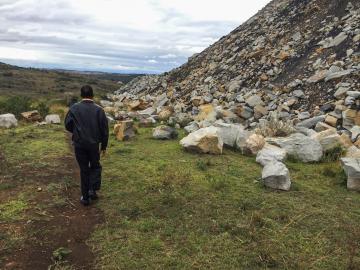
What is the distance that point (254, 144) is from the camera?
1177 cm

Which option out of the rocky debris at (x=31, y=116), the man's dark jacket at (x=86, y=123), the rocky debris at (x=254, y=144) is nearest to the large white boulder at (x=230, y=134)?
the rocky debris at (x=254, y=144)

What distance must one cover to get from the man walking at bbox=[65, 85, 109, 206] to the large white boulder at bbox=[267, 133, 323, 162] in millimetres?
5171

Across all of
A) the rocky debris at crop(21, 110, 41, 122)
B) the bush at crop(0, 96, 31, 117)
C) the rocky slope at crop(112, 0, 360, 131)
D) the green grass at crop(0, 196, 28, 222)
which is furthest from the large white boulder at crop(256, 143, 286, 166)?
the bush at crop(0, 96, 31, 117)

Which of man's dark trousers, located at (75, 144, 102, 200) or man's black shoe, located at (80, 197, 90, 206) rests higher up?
man's dark trousers, located at (75, 144, 102, 200)

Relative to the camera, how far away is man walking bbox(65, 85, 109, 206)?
783 centimetres

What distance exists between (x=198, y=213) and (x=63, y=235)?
2.06 m

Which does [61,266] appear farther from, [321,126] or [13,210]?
[321,126]

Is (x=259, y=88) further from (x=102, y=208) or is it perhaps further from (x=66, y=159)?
(x=102, y=208)

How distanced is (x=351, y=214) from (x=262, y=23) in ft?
74.5

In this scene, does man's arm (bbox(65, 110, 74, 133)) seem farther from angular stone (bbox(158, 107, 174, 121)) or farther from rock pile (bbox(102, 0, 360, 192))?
angular stone (bbox(158, 107, 174, 121))

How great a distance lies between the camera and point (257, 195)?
27.2 ft

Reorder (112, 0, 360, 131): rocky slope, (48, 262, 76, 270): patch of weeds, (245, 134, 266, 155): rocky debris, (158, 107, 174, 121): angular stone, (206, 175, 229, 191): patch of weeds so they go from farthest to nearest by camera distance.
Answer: (158, 107, 174, 121): angular stone, (112, 0, 360, 131): rocky slope, (245, 134, 266, 155): rocky debris, (206, 175, 229, 191): patch of weeds, (48, 262, 76, 270): patch of weeds

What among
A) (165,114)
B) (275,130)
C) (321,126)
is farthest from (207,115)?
(321,126)

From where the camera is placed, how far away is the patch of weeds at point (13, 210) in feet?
24.0
